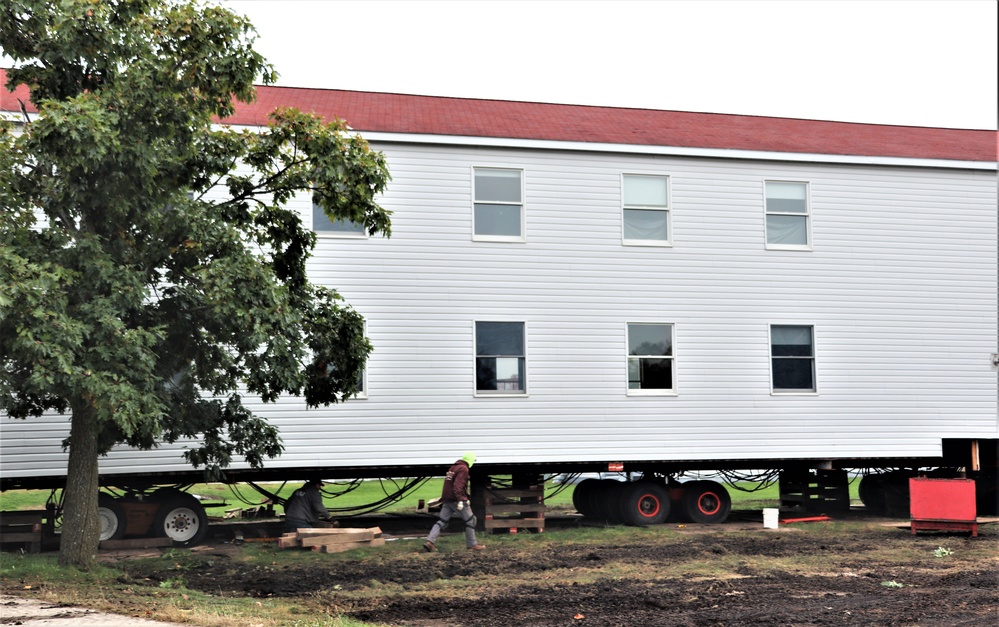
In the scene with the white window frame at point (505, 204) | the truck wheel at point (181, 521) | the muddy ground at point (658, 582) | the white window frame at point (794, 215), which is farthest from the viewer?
the white window frame at point (794, 215)

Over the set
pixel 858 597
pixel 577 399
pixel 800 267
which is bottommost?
pixel 858 597

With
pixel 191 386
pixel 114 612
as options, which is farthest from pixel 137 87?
pixel 114 612

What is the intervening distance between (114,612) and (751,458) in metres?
13.1

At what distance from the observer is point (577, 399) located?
2000 cm

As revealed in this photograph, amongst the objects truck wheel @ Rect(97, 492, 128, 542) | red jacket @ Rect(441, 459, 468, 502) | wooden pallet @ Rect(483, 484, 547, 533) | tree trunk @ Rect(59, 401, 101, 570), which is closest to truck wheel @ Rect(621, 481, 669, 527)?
wooden pallet @ Rect(483, 484, 547, 533)

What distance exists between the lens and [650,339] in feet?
A: 67.6

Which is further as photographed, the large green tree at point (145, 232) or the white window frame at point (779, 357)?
the white window frame at point (779, 357)

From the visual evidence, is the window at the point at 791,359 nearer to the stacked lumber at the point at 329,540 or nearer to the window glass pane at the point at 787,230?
the window glass pane at the point at 787,230

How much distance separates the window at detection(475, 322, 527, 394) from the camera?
19719mm

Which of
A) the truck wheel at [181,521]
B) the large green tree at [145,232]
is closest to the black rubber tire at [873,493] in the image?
the large green tree at [145,232]

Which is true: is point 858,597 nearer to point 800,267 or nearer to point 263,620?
point 263,620

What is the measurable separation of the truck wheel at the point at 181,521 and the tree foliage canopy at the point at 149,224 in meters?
3.13

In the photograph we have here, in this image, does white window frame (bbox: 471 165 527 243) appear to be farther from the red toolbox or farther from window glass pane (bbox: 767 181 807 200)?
the red toolbox

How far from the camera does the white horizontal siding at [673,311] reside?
63.2 feet
